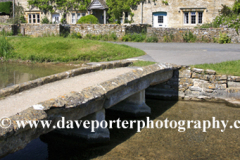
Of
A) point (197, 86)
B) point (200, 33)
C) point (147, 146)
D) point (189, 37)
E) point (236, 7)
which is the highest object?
point (236, 7)

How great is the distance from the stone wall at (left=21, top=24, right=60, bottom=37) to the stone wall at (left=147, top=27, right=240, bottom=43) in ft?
24.4

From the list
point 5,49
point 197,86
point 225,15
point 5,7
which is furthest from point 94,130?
point 5,7

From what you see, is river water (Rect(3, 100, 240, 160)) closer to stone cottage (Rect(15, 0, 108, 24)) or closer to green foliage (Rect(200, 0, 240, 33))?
green foliage (Rect(200, 0, 240, 33))

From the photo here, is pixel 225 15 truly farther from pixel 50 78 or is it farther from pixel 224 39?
pixel 50 78

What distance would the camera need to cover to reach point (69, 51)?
1523cm

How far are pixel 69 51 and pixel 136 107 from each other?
7.90m

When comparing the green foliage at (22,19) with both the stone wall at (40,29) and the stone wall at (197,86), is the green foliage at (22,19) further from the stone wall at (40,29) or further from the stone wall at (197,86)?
the stone wall at (197,86)

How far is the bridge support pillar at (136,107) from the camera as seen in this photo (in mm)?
8305

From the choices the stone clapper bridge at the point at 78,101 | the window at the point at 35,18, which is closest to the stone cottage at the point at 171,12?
the window at the point at 35,18

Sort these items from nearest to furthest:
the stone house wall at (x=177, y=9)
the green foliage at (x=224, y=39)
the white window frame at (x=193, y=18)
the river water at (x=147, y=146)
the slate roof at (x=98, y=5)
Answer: the river water at (x=147, y=146)
the green foliage at (x=224, y=39)
the stone house wall at (x=177, y=9)
the white window frame at (x=193, y=18)
the slate roof at (x=98, y=5)

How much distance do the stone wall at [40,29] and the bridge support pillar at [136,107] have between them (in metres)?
16.0

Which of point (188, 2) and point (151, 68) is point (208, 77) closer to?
point (151, 68)

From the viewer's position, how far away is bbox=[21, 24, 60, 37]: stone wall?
23.2 m

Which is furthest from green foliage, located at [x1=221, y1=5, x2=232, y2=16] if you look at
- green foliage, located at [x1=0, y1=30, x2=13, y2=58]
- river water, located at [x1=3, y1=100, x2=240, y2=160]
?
river water, located at [x1=3, y1=100, x2=240, y2=160]
